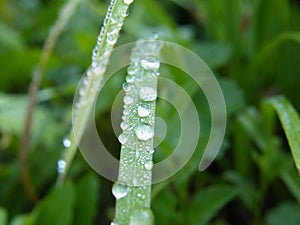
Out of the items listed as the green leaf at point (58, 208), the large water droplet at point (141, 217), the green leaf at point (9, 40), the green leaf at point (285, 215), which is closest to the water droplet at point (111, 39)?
the large water droplet at point (141, 217)

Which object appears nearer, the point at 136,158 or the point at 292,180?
the point at 136,158

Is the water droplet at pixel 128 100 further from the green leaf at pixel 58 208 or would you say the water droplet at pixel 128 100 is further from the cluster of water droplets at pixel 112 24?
the green leaf at pixel 58 208

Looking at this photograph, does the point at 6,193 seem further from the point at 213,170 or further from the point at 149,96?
the point at 149,96

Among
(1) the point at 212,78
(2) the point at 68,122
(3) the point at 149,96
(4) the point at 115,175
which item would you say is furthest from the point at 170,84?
(3) the point at 149,96

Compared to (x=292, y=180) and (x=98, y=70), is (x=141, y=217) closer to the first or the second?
(x=98, y=70)

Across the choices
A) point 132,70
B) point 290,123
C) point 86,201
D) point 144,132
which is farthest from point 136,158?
point 86,201

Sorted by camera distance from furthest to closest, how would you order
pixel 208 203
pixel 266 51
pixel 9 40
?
pixel 9 40, pixel 266 51, pixel 208 203
